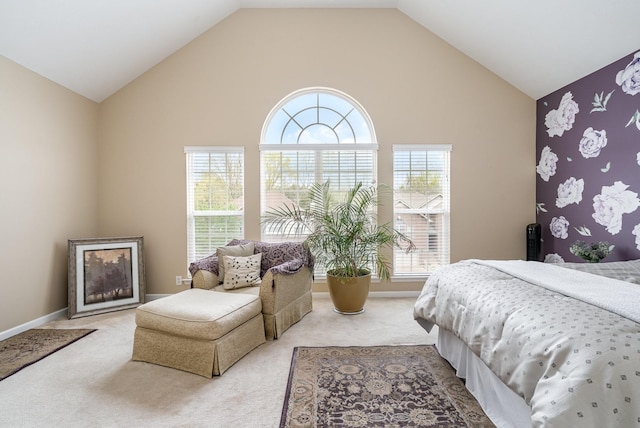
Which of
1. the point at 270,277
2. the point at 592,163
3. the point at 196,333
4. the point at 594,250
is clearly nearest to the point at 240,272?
the point at 270,277

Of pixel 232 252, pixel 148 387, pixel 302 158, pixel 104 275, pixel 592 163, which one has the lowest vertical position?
pixel 148 387

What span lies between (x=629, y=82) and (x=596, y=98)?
325 mm

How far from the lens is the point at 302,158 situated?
165 inches

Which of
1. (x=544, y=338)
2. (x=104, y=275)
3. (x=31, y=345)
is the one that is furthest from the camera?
(x=104, y=275)

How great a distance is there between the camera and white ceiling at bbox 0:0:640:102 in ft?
9.15

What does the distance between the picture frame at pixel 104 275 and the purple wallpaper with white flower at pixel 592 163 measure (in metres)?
4.99

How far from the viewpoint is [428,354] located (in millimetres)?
2602

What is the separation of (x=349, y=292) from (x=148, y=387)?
1982mm

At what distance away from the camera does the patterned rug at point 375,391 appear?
182 cm

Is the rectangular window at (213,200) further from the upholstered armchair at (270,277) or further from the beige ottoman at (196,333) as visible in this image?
the beige ottoman at (196,333)

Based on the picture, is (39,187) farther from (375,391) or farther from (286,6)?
(375,391)

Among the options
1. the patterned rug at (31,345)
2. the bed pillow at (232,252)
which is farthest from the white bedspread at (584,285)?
the patterned rug at (31,345)

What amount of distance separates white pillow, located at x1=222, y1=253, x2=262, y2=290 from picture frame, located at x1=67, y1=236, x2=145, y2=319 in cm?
138

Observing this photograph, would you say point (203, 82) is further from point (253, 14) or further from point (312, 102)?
point (312, 102)
